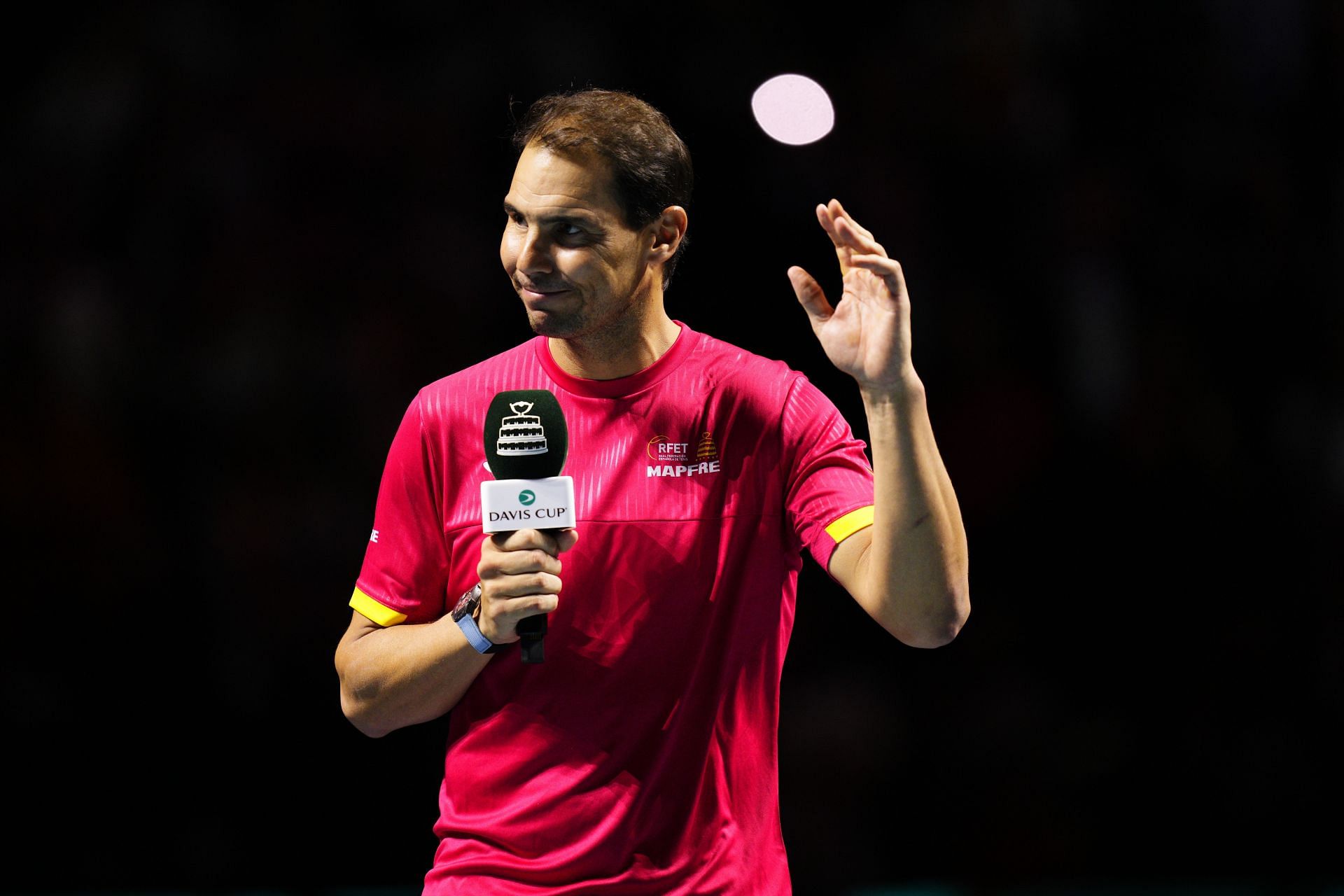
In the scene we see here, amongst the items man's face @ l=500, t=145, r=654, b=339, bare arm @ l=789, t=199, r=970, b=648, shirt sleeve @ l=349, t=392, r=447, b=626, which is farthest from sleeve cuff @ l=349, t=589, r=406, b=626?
bare arm @ l=789, t=199, r=970, b=648

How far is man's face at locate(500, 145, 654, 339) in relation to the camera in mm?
2033

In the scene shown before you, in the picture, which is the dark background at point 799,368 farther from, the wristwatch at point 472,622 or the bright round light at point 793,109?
the wristwatch at point 472,622

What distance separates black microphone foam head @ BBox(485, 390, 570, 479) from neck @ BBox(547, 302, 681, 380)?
33 cm

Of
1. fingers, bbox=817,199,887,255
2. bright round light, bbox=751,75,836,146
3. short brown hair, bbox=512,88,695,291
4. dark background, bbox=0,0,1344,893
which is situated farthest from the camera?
bright round light, bbox=751,75,836,146

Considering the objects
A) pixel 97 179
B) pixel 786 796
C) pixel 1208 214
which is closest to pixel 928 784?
pixel 786 796

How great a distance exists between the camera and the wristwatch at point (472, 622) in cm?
194

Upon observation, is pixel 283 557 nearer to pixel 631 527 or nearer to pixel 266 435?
pixel 266 435

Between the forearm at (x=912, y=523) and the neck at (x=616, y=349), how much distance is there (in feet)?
1.47

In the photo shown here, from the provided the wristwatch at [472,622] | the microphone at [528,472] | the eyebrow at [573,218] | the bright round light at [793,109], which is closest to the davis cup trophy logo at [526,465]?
the microphone at [528,472]

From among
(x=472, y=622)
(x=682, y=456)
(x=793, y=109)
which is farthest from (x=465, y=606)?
(x=793, y=109)

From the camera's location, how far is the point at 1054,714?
4.05 m

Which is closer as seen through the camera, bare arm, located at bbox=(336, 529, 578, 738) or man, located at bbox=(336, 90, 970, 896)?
bare arm, located at bbox=(336, 529, 578, 738)

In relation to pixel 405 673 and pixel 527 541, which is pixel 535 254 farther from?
pixel 405 673

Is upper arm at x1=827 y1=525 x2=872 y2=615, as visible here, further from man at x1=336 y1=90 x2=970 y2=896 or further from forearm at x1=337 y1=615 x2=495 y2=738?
forearm at x1=337 y1=615 x2=495 y2=738
